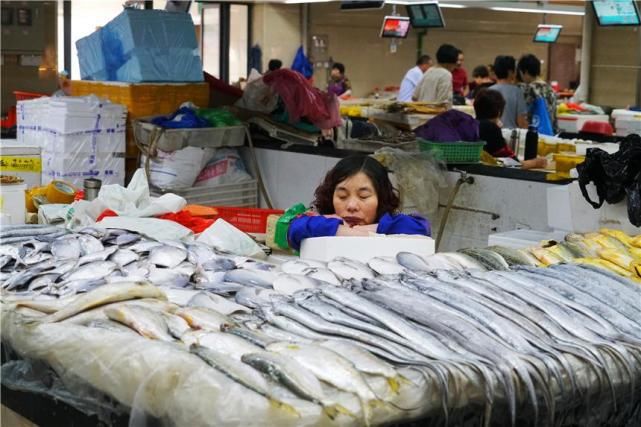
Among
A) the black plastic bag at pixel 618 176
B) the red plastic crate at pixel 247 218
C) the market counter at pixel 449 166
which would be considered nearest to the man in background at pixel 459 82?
the market counter at pixel 449 166

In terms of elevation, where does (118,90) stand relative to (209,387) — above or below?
above

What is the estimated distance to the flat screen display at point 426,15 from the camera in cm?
1608

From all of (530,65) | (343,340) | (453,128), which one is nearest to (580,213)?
(453,128)

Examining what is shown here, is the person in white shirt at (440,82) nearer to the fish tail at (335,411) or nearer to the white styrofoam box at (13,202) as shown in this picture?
the white styrofoam box at (13,202)

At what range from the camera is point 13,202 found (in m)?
4.79

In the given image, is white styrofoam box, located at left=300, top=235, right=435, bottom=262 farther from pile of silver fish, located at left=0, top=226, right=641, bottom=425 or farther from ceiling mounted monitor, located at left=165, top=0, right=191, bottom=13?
ceiling mounted monitor, located at left=165, top=0, right=191, bottom=13

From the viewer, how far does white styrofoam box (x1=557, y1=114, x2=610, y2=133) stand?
11.5m

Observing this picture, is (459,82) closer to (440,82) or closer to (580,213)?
(440,82)

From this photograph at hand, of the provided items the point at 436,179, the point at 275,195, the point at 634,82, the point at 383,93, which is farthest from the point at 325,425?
the point at 383,93

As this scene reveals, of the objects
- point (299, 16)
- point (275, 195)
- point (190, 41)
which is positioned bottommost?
point (275, 195)

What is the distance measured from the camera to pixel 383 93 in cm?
1984

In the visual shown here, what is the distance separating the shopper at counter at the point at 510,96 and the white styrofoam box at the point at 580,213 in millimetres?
4944

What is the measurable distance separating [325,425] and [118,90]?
6.60 m

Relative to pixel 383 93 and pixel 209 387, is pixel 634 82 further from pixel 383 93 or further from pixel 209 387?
pixel 209 387
